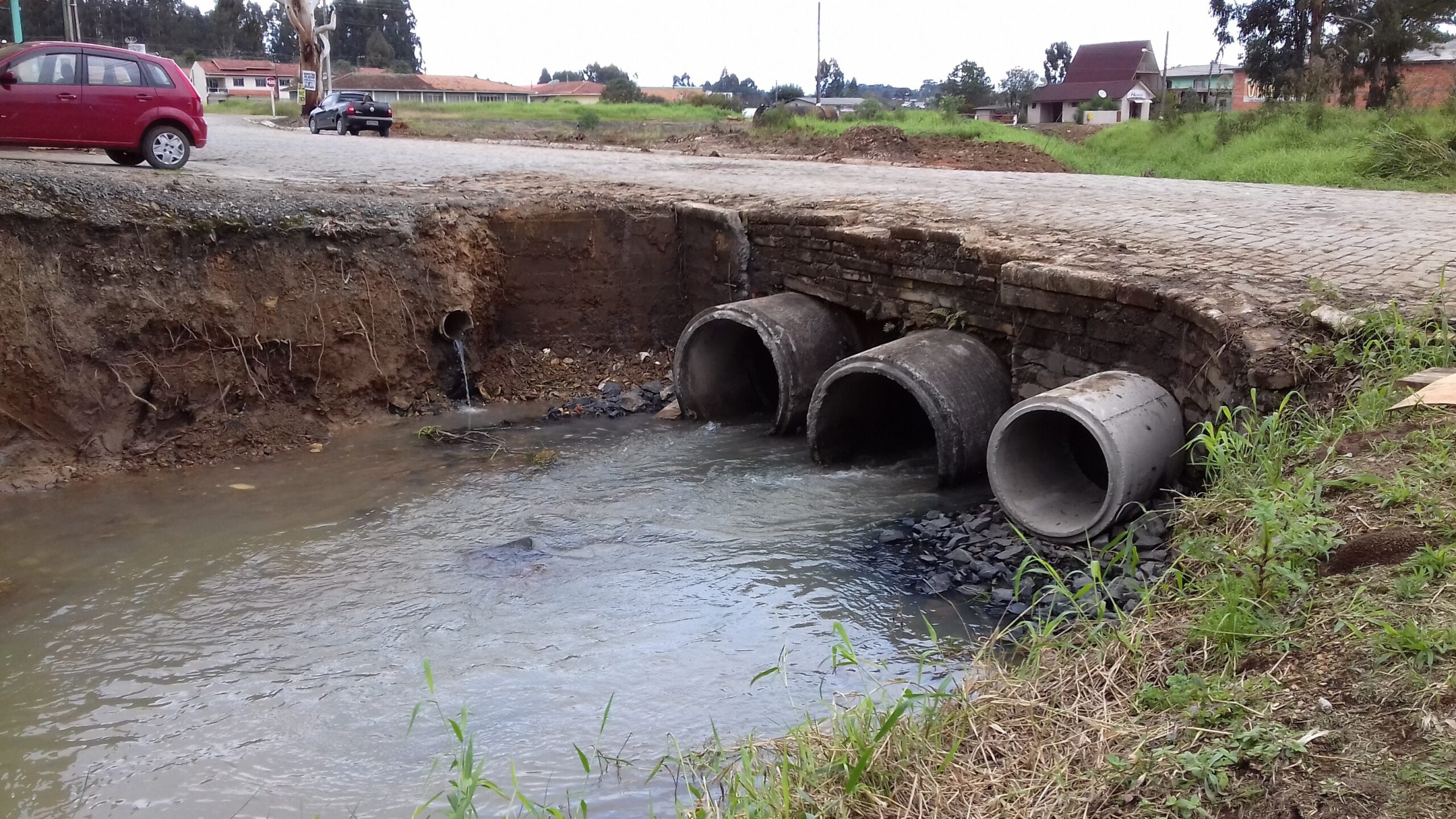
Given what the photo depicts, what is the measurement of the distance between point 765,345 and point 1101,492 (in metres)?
2.97

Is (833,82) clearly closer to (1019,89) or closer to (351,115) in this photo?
(1019,89)

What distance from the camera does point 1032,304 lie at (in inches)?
249

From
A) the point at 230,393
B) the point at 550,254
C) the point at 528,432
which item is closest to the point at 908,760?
the point at 528,432

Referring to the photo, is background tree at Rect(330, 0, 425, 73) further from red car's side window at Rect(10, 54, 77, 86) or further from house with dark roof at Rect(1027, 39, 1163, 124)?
red car's side window at Rect(10, 54, 77, 86)

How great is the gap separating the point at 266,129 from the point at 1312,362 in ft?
82.8

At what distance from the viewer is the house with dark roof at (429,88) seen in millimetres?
53906

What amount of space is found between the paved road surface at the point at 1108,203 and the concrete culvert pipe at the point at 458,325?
2.14 metres

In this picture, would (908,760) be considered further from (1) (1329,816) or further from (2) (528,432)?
(2) (528,432)

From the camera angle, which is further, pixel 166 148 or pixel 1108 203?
pixel 166 148

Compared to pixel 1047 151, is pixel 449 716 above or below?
below

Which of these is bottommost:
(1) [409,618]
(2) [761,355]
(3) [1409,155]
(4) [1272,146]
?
(1) [409,618]

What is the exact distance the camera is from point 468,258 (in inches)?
356

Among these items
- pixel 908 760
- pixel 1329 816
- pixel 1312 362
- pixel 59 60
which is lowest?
pixel 908 760

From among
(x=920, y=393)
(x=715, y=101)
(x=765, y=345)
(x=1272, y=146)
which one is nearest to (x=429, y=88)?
(x=715, y=101)
